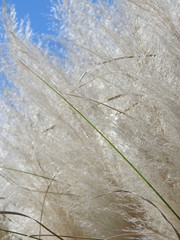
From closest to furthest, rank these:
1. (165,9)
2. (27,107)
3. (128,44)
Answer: (165,9) < (128,44) < (27,107)

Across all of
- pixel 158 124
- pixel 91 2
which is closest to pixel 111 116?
pixel 158 124

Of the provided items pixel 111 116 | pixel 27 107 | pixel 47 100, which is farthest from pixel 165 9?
pixel 27 107

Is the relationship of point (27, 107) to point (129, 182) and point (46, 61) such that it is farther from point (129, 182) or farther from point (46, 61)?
point (129, 182)

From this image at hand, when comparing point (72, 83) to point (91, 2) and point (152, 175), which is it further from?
point (152, 175)

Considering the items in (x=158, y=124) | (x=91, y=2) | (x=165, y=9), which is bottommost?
(x=158, y=124)

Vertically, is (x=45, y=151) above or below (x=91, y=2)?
below

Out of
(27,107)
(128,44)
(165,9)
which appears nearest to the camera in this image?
(165,9)

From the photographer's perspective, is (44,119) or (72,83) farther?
(44,119)
